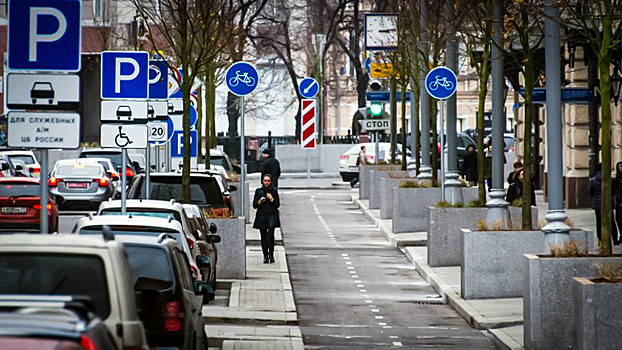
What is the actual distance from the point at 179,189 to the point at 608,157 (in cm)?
989

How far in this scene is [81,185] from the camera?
37344 millimetres

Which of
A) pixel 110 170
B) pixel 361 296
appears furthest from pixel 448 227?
pixel 110 170

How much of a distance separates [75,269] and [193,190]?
15.0 meters

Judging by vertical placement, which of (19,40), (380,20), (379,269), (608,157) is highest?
(380,20)

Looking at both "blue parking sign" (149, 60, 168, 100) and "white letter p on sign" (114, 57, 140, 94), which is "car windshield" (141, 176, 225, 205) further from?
"white letter p on sign" (114, 57, 140, 94)

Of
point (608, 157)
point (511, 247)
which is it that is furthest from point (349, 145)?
point (608, 157)

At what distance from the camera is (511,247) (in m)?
18.3

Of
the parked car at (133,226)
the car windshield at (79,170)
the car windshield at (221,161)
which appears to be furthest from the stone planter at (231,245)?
the car windshield at (221,161)

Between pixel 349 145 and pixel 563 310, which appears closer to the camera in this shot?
pixel 563 310

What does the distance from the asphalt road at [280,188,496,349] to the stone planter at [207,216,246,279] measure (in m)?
0.94

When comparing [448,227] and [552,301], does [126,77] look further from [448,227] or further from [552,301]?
[448,227]

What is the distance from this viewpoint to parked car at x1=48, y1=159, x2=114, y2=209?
37.3 meters

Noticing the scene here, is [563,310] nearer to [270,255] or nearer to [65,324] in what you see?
[65,324]

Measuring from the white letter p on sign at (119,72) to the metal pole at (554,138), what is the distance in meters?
4.75
